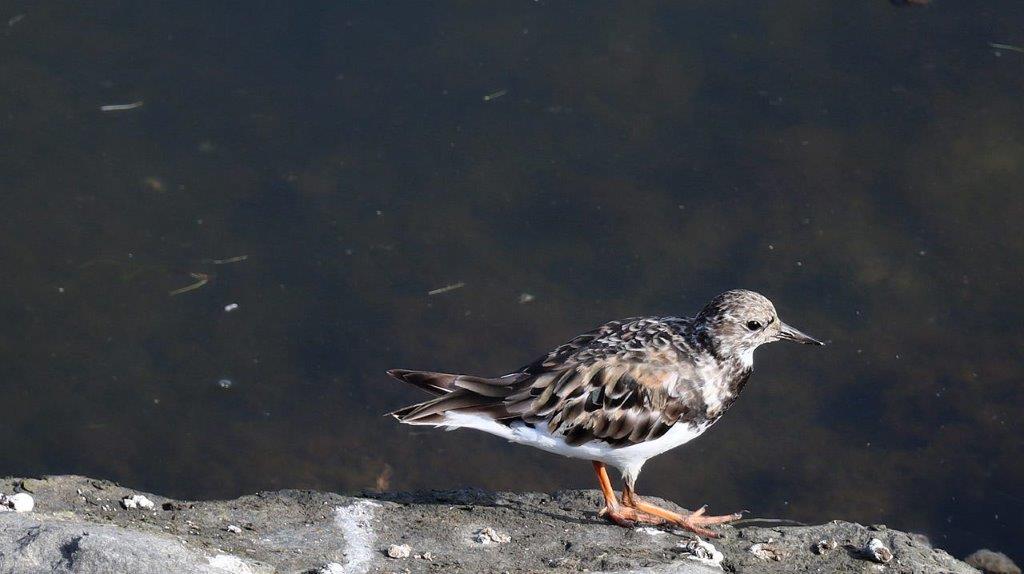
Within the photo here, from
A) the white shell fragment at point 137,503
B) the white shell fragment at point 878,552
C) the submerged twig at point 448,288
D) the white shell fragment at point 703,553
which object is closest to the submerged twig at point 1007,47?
the submerged twig at point 448,288

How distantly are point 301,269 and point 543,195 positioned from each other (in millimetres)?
1851

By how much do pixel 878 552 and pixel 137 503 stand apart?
3.41m

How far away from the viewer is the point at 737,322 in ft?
18.5

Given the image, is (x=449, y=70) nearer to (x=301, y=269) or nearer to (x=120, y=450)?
(x=301, y=269)

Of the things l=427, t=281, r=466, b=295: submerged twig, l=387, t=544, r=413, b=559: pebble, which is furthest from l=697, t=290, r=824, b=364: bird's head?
l=427, t=281, r=466, b=295: submerged twig

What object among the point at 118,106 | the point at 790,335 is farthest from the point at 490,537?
the point at 118,106

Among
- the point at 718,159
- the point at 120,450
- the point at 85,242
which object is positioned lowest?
the point at 120,450

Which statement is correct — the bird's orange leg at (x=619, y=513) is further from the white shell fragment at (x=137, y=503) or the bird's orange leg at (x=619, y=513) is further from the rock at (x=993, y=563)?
the white shell fragment at (x=137, y=503)

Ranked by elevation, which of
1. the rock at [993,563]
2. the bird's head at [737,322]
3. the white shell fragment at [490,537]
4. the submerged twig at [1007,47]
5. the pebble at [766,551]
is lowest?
the rock at [993,563]

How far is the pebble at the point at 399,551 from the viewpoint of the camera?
4.80 m

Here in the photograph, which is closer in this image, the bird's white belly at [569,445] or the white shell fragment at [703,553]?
the white shell fragment at [703,553]

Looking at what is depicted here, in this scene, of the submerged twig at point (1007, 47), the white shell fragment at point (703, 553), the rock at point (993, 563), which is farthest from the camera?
the submerged twig at point (1007, 47)

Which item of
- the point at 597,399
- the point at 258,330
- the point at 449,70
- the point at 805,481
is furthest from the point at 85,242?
the point at 805,481

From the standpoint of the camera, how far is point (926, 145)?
8.23 metres
